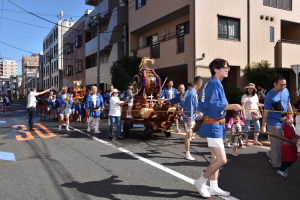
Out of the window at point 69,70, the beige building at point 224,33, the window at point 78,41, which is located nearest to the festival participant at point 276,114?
the beige building at point 224,33

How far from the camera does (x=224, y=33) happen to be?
49.5 ft

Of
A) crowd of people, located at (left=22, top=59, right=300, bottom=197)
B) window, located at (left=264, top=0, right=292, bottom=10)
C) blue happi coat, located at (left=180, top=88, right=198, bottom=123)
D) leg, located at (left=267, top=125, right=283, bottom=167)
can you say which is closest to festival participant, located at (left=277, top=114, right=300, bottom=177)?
crowd of people, located at (left=22, top=59, right=300, bottom=197)

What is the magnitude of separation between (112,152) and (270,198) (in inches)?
161

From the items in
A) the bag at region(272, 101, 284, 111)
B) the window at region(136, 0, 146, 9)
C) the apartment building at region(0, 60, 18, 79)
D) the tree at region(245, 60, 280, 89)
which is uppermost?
the apartment building at region(0, 60, 18, 79)

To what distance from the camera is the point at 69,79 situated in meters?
38.6

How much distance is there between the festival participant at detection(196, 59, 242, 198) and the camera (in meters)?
3.72

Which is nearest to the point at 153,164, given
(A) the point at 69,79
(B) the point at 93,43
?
(B) the point at 93,43

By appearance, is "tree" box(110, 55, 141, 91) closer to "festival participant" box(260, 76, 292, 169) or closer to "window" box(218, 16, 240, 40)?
"window" box(218, 16, 240, 40)

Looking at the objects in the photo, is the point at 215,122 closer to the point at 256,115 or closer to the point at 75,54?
the point at 256,115

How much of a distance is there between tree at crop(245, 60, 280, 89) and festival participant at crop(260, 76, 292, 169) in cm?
1031

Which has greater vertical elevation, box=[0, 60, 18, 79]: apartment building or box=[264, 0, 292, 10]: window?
box=[0, 60, 18, 79]: apartment building

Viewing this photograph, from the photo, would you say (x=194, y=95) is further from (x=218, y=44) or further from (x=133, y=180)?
(x=218, y=44)

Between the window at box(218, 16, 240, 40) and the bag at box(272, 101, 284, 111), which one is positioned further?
the window at box(218, 16, 240, 40)

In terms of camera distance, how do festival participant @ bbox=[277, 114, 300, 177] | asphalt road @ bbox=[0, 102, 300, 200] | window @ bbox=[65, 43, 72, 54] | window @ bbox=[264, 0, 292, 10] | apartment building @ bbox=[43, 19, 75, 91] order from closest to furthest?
asphalt road @ bbox=[0, 102, 300, 200] → festival participant @ bbox=[277, 114, 300, 177] → window @ bbox=[264, 0, 292, 10] → window @ bbox=[65, 43, 72, 54] → apartment building @ bbox=[43, 19, 75, 91]
